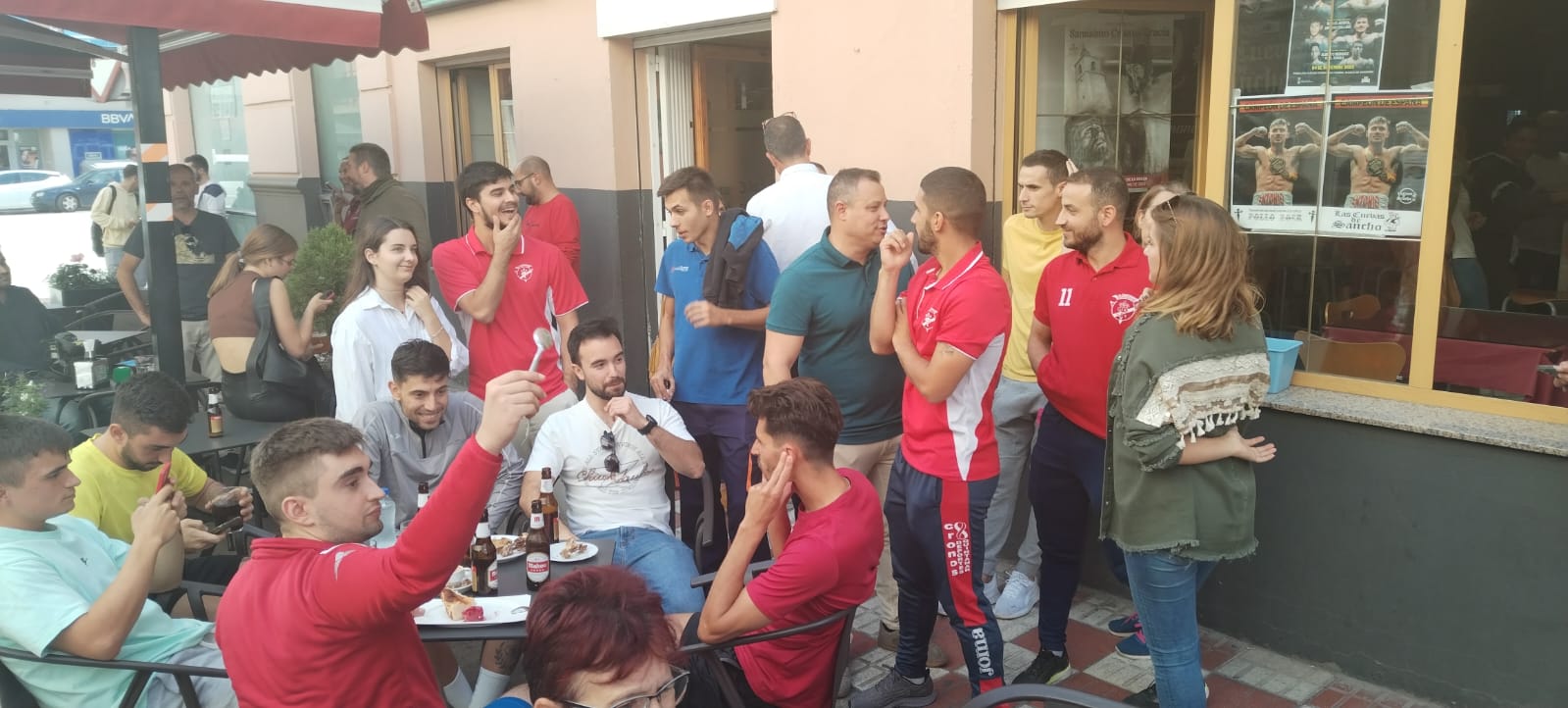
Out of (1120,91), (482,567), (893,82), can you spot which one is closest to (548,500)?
(482,567)

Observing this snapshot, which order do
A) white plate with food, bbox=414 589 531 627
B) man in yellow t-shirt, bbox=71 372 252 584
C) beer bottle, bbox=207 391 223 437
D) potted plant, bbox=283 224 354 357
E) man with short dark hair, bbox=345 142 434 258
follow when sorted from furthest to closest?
1. man with short dark hair, bbox=345 142 434 258
2. potted plant, bbox=283 224 354 357
3. beer bottle, bbox=207 391 223 437
4. man in yellow t-shirt, bbox=71 372 252 584
5. white plate with food, bbox=414 589 531 627

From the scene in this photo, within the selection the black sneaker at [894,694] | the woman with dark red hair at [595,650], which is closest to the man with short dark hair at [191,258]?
the black sneaker at [894,694]

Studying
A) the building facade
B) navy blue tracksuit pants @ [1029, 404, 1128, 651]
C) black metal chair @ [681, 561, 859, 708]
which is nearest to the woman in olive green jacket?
navy blue tracksuit pants @ [1029, 404, 1128, 651]

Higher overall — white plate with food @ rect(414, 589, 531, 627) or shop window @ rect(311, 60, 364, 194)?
shop window @ rect(311, 60, 364, 194)

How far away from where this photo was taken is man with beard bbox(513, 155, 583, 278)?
7301mm

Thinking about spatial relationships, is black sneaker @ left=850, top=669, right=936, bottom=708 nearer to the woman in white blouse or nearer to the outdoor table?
the outdoor table

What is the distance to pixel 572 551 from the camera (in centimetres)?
350

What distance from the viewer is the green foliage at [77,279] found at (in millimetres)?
8422

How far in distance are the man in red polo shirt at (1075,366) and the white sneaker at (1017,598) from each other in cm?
53

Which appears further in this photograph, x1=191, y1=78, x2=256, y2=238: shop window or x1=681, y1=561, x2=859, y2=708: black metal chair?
x1=191, y1=78, x2=256, y2=238: shop window

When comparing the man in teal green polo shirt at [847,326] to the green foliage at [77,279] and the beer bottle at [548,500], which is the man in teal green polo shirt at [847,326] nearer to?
the beer bottle at [548,500]

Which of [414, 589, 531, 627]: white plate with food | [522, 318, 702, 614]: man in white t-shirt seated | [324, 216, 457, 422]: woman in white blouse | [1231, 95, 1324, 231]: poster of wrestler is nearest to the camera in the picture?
[414, 589, 531, 627]: white plate with food

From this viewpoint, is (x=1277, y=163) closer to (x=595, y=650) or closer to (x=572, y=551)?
(x=572, y=551)

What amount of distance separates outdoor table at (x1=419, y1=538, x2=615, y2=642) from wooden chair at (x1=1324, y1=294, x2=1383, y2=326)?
9.42 feet
